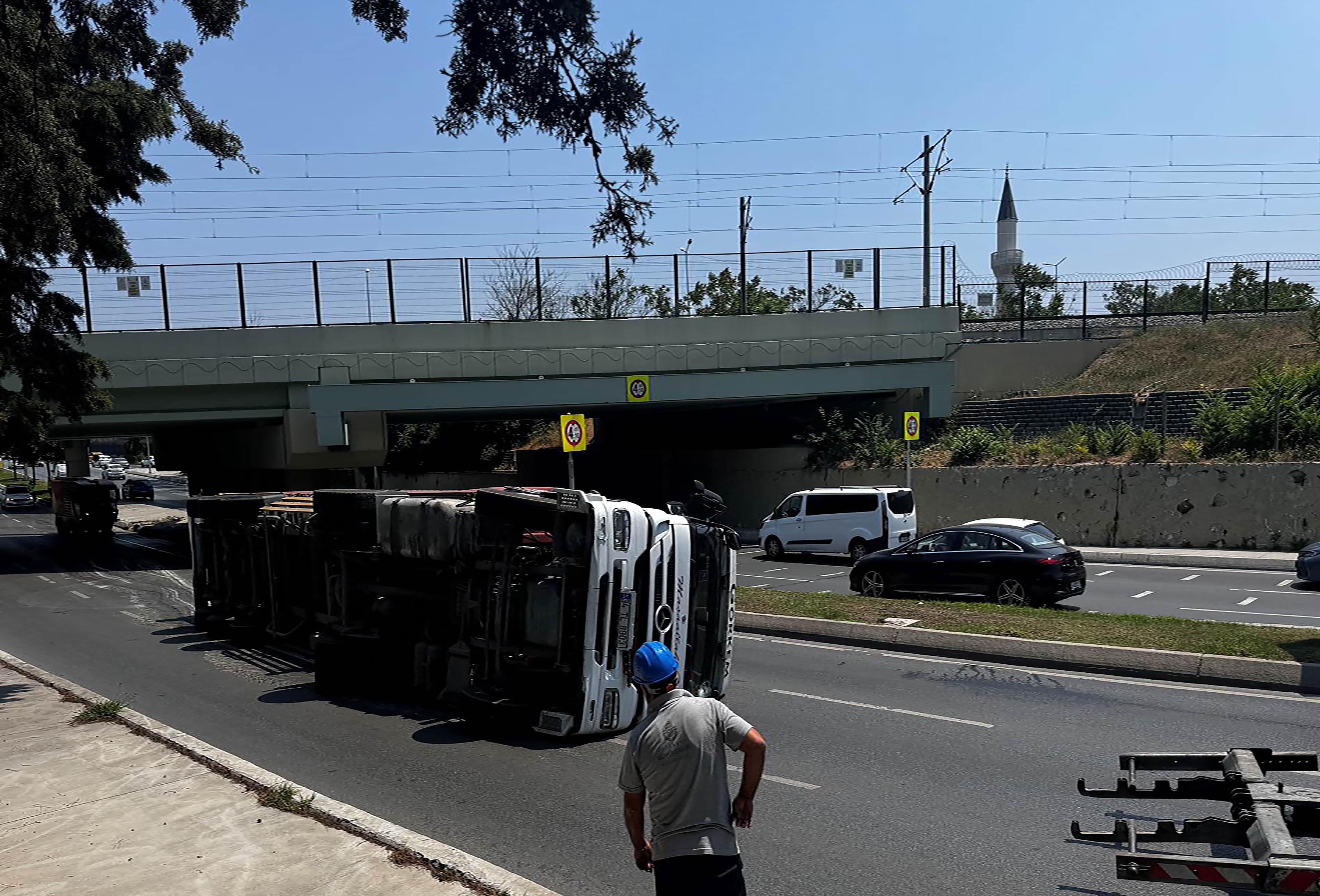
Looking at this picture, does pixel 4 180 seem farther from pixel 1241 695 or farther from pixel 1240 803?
pixel 1241 695

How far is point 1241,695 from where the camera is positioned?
10.2 metres

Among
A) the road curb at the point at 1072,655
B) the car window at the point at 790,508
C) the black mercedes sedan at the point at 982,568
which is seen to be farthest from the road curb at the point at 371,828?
the car window at the point at 790,508

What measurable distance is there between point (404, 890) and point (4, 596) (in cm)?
2284

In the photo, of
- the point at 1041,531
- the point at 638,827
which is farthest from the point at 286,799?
the point at 1041,531

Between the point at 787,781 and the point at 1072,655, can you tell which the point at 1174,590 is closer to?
the point at 1072,655

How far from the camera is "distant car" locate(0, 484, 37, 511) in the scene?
67250 millimetres

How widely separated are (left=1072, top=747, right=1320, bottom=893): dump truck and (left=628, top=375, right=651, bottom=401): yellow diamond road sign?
22542 millimetres

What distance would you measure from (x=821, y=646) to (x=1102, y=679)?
12.9ft

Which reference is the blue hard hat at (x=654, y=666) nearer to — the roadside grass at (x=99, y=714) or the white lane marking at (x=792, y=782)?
the white lane marking at (x=792, y=782)

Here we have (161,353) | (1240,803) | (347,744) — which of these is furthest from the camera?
(161,353)

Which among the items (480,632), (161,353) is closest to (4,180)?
(480,632)

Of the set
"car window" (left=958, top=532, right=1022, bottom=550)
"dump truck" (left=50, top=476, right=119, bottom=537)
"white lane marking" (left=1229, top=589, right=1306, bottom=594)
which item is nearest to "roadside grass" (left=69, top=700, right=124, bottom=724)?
"car window" (left=958, top=532, right=1022, bottom=550)

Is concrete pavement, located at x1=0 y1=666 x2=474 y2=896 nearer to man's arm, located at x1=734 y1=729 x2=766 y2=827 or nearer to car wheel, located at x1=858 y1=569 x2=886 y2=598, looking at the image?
man's arm, located at x1=734 y1=729 x2=766 y2=827

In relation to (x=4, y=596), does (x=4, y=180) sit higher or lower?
higher
